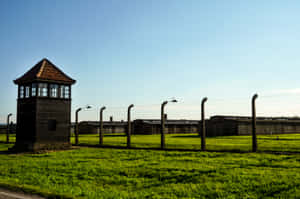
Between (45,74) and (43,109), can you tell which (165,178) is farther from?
(45,74)

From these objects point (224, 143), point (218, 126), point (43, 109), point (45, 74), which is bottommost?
point (224, 143)

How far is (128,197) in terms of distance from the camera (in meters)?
8.04

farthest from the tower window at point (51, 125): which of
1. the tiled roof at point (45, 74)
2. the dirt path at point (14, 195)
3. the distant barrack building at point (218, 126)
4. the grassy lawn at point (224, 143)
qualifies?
the distant barrack building at point (218, 126)

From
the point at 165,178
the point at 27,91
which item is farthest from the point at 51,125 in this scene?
the point at 165,178

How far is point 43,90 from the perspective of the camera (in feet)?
75.1

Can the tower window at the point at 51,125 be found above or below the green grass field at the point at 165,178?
above

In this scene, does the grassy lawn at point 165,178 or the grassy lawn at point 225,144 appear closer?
the grassy lawn at point 165,178

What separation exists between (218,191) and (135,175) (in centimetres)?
384

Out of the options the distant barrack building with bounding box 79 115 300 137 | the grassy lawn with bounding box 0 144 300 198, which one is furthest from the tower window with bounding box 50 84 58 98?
the distant barrack building with bounding box 79 115 300 137

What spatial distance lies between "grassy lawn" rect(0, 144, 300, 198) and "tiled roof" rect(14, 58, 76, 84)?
9999 millimetres

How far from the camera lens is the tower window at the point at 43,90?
2269 cm

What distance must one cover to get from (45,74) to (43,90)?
136 centimetres

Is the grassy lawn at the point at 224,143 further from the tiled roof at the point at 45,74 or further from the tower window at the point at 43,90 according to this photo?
the tiled roof at the point at 45,74

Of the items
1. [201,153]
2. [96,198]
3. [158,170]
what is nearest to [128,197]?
[96,198]
